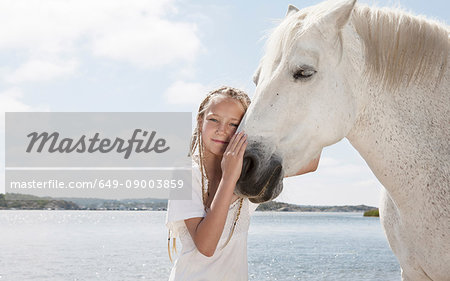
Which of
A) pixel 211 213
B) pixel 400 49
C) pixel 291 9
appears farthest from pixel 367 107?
pixel 211 213

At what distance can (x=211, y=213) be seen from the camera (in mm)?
1870

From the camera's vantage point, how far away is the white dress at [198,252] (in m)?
2.03

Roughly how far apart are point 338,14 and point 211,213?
1051mm

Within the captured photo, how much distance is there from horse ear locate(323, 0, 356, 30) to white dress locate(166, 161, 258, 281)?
1.00 meters

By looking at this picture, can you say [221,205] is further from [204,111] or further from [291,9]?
[291,9]

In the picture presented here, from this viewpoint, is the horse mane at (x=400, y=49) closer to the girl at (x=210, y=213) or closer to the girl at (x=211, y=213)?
the girl at (x=211, y=213)

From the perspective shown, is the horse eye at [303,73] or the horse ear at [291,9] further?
the horse ear at [291,9]

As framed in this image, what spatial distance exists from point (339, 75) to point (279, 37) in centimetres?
32

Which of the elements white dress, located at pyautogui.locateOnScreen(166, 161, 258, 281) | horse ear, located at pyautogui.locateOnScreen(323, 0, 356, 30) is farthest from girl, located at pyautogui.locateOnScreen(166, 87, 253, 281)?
horse ear, located at pyautogui.locateOnScreen(323, 0, 356, 30)

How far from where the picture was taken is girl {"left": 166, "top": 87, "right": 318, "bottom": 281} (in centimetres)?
195

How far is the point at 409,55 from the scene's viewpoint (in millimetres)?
1775

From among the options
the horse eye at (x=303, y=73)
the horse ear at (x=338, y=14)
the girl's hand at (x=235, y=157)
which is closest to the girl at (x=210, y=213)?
the girl's hand at (x=235, y=157)

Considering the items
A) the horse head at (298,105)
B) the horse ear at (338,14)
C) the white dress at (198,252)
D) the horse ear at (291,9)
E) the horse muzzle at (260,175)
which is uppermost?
the horse ear at (291,9)

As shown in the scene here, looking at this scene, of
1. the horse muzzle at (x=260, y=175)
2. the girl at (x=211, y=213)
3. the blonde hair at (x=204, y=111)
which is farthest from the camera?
the blonde hair at (x=204, y=111)
